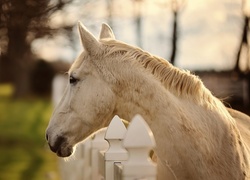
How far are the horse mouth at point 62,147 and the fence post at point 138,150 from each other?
1.45m

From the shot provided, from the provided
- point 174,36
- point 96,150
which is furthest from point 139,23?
point 96,150

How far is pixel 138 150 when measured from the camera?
480 centimetres

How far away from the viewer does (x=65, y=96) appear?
21.1ft

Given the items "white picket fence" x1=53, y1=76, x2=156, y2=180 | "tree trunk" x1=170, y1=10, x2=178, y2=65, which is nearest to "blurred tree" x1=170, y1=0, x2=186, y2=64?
"tree trunk" x1=170, y1=10, x2=178, y2=65

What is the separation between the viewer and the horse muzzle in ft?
20.9

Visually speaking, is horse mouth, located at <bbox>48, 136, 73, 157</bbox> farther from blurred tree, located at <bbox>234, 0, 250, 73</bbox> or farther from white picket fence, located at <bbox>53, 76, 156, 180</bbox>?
blurred tree, located at <bbox>234, 0, 250, 73</bbox>

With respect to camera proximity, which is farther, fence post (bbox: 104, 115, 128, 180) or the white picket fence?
fence post (bbox: 104, 115, 128, 180)

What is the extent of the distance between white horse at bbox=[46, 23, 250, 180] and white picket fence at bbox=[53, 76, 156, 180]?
0.19m

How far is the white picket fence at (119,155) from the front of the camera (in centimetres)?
477

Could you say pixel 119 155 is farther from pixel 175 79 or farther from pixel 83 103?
pixel 175 79

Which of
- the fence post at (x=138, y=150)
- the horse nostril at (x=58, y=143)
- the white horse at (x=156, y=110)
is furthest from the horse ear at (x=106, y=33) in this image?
the fence post at (x=138, y=150)

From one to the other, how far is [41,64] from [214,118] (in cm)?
3967

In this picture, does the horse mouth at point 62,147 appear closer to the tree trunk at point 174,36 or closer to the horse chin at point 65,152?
the horse chin at point 65,152

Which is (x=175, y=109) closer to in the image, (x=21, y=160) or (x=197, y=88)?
(x=197, y=88)
